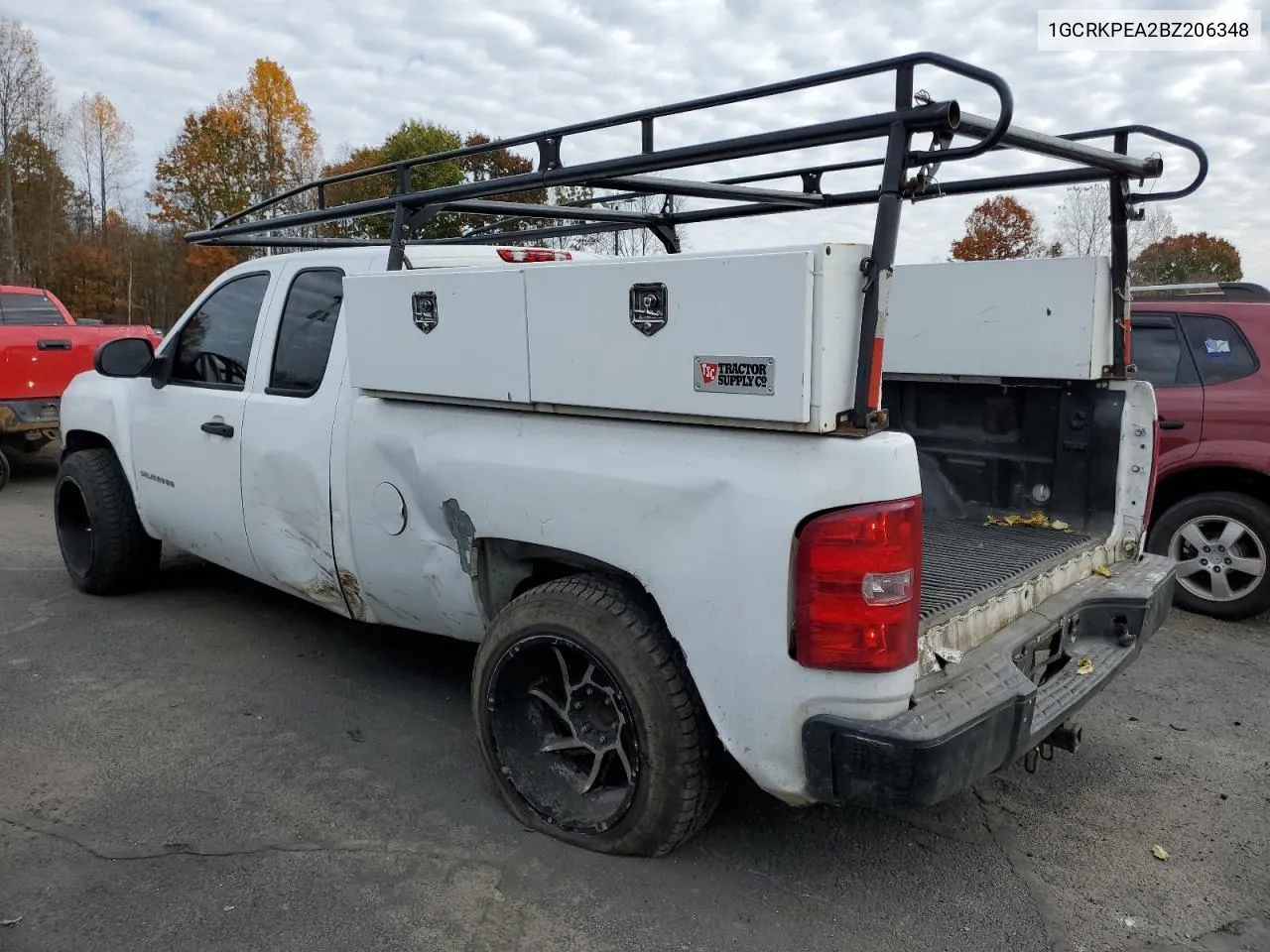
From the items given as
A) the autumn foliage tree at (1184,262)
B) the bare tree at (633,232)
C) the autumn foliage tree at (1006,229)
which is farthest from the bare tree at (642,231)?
the autumn foliage tree at (1006,229)

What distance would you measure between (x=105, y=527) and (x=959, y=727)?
4.74 m

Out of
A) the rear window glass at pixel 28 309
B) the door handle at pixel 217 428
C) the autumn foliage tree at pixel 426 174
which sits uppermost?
the autumn foliage tree at pixel 426 174

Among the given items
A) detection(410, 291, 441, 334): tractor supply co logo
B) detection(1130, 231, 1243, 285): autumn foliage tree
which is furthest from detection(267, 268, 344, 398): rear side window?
detection(1130, 231, 1243, 285): autumn foliage tree

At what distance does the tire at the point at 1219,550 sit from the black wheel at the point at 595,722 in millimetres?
4123

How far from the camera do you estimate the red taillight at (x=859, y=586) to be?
7.55ft

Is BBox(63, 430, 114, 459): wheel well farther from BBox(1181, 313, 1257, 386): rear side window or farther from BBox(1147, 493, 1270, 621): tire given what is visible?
BBox(1181, 313, 1257, 386): rear side window

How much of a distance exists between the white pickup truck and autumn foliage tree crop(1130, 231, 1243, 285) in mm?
20422

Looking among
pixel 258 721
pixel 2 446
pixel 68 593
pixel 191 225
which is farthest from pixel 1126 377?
pixel 191 225

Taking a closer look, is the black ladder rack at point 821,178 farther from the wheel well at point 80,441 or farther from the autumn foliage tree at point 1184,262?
the autumn foliage tree at point 1184,262

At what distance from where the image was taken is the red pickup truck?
30.5 feet

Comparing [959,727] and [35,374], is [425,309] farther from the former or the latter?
[35,374]

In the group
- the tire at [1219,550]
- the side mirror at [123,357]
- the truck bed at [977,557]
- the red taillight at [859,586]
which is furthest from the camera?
the tire at [1219,550]

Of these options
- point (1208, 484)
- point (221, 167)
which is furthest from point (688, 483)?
point (221, 167)

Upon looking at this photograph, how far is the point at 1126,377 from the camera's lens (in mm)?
3867
